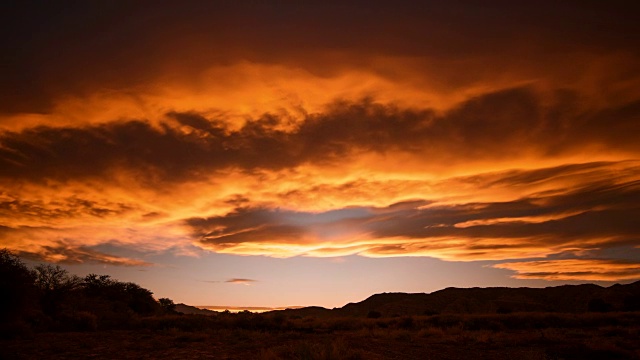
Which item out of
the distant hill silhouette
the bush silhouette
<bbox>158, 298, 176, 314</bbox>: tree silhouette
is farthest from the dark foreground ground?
<bbox>158, 298, 176, 314</bbox>: tree silhouette

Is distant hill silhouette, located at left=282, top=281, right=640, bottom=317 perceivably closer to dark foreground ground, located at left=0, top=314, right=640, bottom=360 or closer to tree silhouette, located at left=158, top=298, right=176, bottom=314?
tree silhouette, located at left=158, top=298, right=176, bottom=314

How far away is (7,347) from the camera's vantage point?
17188 mm

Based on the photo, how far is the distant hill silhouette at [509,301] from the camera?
235 feet

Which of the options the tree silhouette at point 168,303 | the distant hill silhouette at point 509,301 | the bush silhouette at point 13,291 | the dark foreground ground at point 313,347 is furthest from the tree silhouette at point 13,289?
the tree silhouette at point 168,303

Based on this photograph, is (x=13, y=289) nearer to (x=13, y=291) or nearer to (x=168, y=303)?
(x=13, y=291)

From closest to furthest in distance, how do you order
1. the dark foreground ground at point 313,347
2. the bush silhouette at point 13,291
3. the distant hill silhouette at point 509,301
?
the dark foreground ground at point 313,347
the bush silhouette at point 13,291
the distant hill silhouette at point 509,301

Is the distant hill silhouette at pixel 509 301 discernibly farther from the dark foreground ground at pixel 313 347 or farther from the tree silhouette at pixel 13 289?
the tree silhouette at pixel 13 289

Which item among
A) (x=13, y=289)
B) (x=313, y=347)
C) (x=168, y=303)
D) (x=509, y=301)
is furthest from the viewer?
(x=509, y=301)

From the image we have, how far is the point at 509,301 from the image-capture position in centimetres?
8869

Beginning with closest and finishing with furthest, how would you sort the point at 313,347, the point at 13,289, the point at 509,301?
1. the point at 313,347
2. the point at 13,289
3. the point at 509,301

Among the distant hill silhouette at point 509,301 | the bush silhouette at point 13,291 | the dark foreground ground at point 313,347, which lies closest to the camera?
the dark foreground ground at point 313,347

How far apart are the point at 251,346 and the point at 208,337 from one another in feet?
17.1

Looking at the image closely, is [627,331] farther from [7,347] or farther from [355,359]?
[7,347]

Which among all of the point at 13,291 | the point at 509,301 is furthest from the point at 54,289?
the point at 509,301
